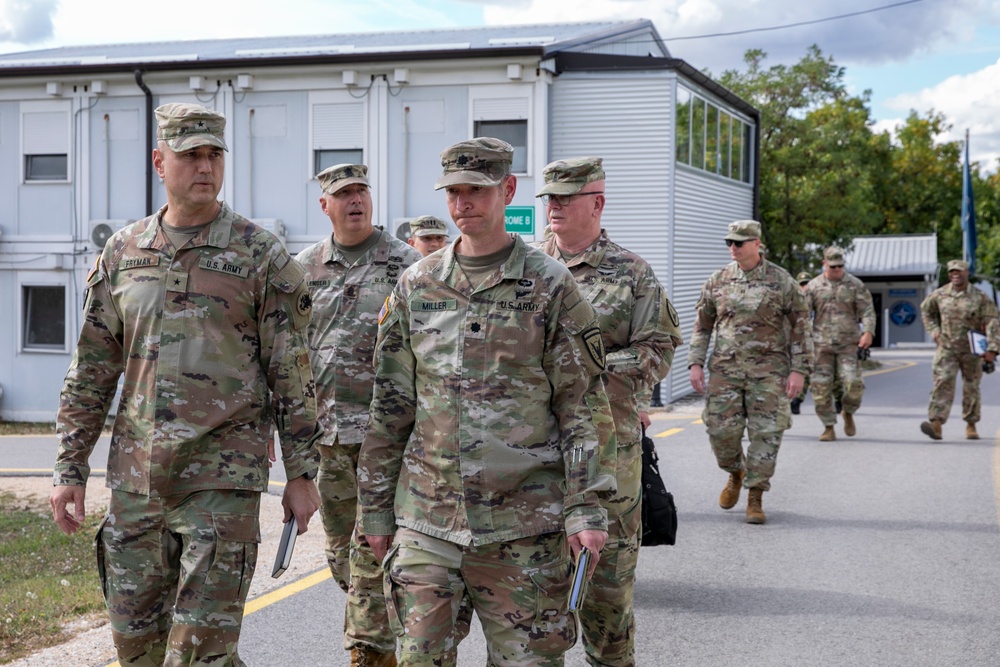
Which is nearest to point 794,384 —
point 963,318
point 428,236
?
point 428,236

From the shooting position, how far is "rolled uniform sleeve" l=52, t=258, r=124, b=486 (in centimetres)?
418

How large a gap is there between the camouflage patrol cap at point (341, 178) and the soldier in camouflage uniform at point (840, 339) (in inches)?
401

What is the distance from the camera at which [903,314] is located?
51.5 m

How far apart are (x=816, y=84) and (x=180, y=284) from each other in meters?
31.3

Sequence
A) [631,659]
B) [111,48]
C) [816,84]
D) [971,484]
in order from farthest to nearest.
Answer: [816,84] < [111,48] < [971,484] < [631,659]

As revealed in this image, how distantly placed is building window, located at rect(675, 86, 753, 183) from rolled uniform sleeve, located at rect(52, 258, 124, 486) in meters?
17.1

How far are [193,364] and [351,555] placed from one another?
57.8 inches

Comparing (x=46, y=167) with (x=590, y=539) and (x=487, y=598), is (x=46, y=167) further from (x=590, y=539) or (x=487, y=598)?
(x=590, y=539)

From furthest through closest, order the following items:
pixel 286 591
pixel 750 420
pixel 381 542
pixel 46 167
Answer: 1. pixel 46 167
2. pixel 750 420
3. pixel 286 591
4. pixel 381 542

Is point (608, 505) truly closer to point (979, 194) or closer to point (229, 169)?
point (229, 169)

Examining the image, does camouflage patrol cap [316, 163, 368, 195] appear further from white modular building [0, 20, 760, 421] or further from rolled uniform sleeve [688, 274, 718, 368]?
white modular building [0, 20, 760, 421]

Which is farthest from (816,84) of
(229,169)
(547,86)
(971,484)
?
(971,484)

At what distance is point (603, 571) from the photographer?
15.7ft

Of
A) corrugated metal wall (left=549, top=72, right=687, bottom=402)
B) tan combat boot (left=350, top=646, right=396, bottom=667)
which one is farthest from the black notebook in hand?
corrugated metal wall (left=549, top=72, right=687, bottom=402)
